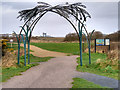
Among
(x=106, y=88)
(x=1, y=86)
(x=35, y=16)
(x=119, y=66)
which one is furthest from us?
(x=35, y=16)

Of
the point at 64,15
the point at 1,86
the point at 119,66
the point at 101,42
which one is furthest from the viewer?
the point at 101,42

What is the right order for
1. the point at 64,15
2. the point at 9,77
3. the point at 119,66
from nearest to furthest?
the point at 9,77 → the point at 119,66 → the point at 64,15

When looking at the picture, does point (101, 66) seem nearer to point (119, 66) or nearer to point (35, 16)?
point (119, 66)

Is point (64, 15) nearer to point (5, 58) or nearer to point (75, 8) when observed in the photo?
point (75, 8)

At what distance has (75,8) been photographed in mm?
9992

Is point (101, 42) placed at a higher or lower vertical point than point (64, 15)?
lower

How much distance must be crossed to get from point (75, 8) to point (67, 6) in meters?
0.52

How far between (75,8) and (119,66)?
4.25 metres

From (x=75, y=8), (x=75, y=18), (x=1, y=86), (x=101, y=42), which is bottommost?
(x=1, y=86)

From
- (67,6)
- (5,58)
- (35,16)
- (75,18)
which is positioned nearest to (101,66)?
(75,18)

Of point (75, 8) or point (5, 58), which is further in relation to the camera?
point (5, 58)

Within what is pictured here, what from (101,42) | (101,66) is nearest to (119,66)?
(101,66)

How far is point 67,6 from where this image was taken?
33.3ft

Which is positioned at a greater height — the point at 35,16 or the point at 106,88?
the point at 35,16
